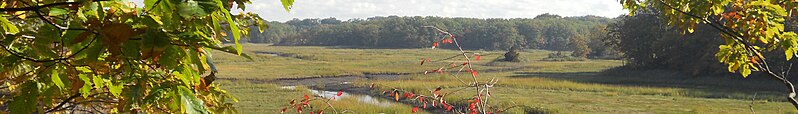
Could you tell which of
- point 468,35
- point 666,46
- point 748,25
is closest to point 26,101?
point 748,25

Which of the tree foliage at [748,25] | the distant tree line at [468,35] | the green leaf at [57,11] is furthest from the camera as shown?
the distant tree line at [468,35]

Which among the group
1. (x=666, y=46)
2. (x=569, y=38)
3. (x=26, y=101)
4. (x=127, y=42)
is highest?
(x=127, y=42)

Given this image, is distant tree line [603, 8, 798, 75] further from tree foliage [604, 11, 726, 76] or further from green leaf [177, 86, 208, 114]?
green leaf [177, 86, 208, 114]

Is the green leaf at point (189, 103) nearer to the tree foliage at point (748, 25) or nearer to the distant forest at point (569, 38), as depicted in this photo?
the tree foliage at point (748, 25)

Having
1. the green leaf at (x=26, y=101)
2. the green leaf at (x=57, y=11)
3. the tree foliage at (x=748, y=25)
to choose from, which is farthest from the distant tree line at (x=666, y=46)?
the green leaf at (x=57, y=11)

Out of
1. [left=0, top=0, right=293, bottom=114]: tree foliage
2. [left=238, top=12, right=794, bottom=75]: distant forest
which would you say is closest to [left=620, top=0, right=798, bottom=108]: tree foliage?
[left=0, top=0, right=293, bottom=114]: tree foliage

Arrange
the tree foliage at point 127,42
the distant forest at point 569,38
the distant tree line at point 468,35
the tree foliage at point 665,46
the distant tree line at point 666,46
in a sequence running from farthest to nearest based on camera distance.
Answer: the distant tree line at point 468,35 < the distant forest at point 569,38 < the tree foliage at point 665,46 < the distant tree line at point 666,46 < the tree foliage at point 127,42

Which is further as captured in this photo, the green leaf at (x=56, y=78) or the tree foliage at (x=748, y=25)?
the tree foliage at (x=748, y=25)

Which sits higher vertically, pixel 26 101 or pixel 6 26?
pixel 6 26

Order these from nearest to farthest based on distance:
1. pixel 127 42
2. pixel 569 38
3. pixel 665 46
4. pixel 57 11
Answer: pixel 127 42 → pixel 57 11 → pixel 665 46 → pixel 569 38

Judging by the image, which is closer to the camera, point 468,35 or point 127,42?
point 127,42

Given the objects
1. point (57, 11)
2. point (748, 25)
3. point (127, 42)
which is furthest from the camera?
point (748, 25)

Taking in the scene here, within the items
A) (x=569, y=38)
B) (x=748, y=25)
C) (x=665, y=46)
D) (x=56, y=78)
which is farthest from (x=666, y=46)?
(x=569, y=38)

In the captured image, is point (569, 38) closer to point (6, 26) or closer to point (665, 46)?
point (665, 46)
